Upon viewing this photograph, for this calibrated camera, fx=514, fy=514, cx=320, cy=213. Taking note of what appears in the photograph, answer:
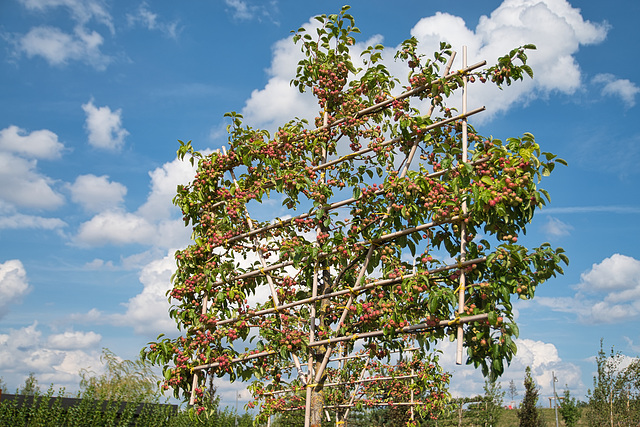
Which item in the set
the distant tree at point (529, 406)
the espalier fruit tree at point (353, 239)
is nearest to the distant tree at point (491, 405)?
the distant tree at point (529, 406)

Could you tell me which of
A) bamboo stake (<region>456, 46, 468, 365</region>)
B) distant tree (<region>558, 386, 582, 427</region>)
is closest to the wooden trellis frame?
bamboo stake (<region>456, 46, 468, 365</region>)

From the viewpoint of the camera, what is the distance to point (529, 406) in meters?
18.5

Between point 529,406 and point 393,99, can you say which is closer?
point 393,99

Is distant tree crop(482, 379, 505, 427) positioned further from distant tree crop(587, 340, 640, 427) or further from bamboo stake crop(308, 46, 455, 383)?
bamboo stake crop(308, 46, 455, 383)

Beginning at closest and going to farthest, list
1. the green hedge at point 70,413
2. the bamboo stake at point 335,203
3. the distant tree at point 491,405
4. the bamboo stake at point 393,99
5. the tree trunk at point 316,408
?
the bamboo stake at point 335,203 → the bamboo stake at point 393,99 → the tree trunk at point 316,408 → the green hedge at point 70,413 → the distant tree at point 491,405

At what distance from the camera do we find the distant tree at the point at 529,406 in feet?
59.7

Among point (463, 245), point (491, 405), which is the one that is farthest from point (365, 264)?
point (491, 405)

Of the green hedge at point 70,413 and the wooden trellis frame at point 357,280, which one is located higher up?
the wooden trellis frame at point 357,280

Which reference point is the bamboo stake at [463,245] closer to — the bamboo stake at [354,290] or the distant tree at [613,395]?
the bamboo stake at [354,290]

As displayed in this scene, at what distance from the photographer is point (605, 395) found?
43.7ft

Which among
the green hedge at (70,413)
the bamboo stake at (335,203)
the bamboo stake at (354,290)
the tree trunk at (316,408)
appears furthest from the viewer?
the green hedge at (70,413)

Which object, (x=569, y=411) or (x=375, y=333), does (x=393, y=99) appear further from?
(x=569, y=411)

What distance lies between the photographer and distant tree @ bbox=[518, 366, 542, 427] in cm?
1820

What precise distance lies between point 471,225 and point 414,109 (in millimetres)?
1638
